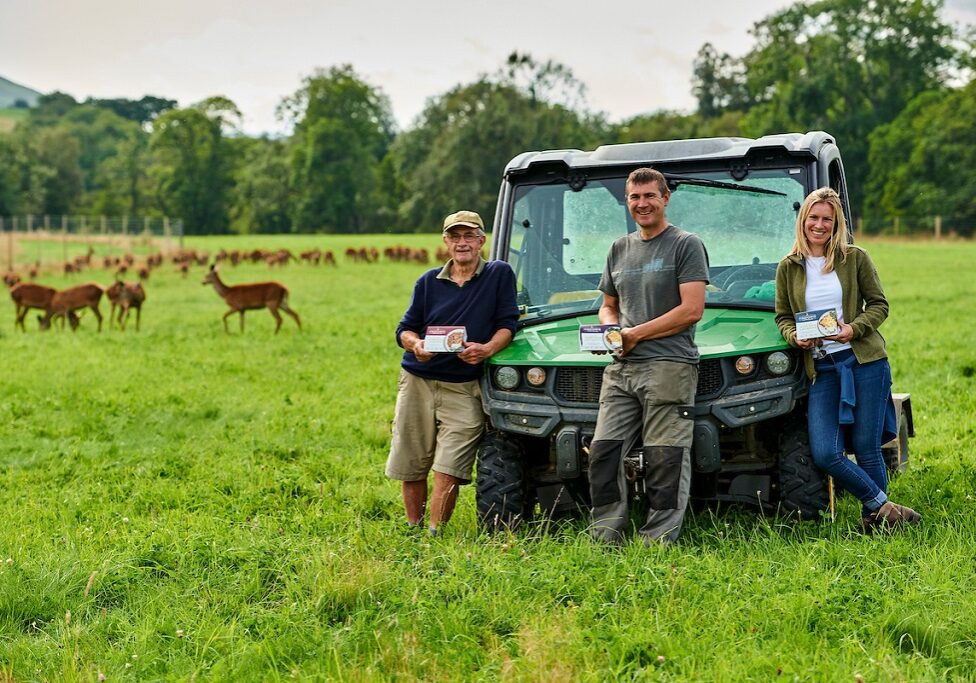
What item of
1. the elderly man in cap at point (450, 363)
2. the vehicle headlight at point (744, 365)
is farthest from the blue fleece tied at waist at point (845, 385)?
the elderly man in cap at point (450, 363)

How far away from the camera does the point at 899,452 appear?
6766 millimetres

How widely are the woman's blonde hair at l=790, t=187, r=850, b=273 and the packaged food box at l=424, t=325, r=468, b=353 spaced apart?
1.83m

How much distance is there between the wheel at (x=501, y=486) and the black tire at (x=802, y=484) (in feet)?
4.52

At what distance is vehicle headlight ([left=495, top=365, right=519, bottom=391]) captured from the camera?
5813 mm

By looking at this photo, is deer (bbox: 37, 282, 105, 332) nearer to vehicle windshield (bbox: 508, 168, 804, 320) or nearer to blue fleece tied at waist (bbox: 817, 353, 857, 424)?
vehicle windshield (bbox: 508, 168, 804, 320)

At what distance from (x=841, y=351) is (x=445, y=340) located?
204 centimetres

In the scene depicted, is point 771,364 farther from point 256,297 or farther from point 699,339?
point 256,297

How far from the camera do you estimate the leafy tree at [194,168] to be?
102500 millimetres

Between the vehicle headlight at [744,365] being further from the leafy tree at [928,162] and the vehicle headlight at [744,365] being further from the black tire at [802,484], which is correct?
the leafy tree at [928,162]

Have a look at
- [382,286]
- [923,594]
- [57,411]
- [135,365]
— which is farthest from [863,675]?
[382,286]

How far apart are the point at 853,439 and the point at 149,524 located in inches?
161

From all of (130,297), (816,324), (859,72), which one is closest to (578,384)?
(816,324)

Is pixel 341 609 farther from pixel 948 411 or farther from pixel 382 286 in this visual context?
pixel 382 286

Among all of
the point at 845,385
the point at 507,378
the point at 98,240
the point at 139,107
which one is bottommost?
the point at 98,240
